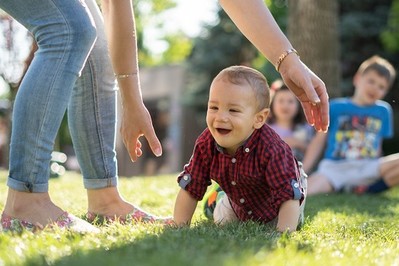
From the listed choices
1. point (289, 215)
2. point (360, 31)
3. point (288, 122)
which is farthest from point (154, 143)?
point (360, 31)

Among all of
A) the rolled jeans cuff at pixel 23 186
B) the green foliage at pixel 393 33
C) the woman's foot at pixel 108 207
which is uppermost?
the green foliage at pixel 393 33

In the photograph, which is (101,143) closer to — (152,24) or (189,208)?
(189,208)

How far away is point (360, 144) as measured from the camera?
680 centimetres

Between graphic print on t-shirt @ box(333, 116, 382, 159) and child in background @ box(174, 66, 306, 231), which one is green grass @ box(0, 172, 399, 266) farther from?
graphic print on t-shirt @ box(333, 116, 382, 159)

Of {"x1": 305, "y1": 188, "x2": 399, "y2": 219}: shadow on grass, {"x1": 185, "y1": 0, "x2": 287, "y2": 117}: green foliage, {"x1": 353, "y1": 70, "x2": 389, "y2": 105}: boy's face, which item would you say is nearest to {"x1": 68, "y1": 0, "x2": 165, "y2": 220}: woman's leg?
{"x1": 305, "y1": 188, "x2": 399, "y2": 219}: shadow on grass

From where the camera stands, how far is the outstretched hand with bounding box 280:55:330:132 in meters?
2.76

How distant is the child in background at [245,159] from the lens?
2.99 metres

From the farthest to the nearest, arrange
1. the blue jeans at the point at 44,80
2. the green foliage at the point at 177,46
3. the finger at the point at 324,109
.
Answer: the green foliage at the point at 177,46 < the finger at the point at 324,109 < the blue jeans at the point at 44,80

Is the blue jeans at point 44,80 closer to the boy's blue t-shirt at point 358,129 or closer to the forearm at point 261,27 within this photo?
the forearm at point 261,27

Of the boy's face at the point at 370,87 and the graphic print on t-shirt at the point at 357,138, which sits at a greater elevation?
the boy's face at the point at 370,87

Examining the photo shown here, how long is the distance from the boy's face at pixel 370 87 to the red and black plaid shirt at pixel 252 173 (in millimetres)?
3788

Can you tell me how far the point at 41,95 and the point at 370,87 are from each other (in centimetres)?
467

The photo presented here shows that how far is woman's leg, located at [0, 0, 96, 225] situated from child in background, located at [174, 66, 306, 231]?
63 centimetres

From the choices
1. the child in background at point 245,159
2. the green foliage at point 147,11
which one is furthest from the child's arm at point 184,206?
the green foliage at point 147,11
